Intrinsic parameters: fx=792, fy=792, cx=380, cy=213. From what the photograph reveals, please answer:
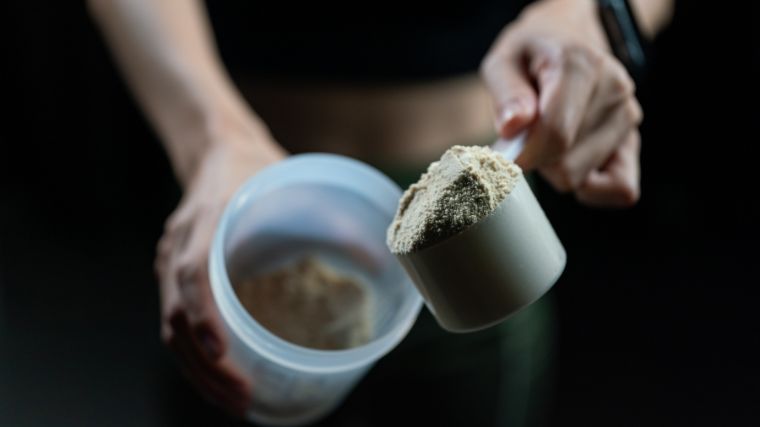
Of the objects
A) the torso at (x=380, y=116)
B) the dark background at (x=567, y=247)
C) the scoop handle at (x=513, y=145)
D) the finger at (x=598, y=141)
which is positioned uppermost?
the scoop handle at (x=513, y=145)

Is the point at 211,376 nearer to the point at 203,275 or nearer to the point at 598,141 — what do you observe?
the point at 203,275

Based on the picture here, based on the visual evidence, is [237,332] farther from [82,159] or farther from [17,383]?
[82,159]

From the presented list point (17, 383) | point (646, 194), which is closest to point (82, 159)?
point (17, 383)

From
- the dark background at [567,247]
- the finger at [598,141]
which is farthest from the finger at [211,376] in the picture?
the dark background at [567,247]

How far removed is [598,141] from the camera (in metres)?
0.43

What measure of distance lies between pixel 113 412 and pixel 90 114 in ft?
1.46

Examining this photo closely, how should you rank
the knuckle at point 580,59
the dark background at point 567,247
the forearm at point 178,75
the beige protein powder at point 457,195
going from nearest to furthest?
the beige protein powder at point 457,195, the knuckle at point 580,59, the forearm at point 178,75, the dark background at point 567,247

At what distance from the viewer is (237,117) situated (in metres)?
0.54

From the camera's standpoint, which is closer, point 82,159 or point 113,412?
point 113,412

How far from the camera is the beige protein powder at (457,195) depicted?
315 mm

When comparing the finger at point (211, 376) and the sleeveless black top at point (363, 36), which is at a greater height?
the sleeveless black top at point (363, 36)

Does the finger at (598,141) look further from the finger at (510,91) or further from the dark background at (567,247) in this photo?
the dark background at (567,247)

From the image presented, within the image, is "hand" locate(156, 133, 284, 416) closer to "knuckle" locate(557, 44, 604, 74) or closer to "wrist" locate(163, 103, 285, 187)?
"wrist" locate(163, 103, 285, 187)

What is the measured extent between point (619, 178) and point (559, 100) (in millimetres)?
65
